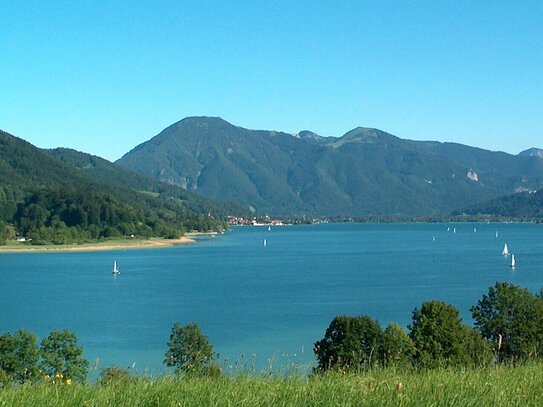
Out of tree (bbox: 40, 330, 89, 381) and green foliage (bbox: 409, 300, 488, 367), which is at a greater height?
green foliage (bbox: 409, 300, 488, 367)

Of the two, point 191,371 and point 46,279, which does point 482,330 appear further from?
point 46,279

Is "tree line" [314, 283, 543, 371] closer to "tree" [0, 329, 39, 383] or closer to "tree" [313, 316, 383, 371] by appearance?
"tree" [313, 316, 383, 371]

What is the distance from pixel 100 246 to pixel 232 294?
190ft

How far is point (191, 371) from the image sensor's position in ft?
20.2

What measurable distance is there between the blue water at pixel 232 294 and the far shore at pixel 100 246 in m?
10.2

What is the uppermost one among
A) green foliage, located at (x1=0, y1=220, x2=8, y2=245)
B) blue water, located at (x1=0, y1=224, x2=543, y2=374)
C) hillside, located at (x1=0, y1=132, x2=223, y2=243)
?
hillside, located at (x1=0, y1=132, x2=223, y2=243)

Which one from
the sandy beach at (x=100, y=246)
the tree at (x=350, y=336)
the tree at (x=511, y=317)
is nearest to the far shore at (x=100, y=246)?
the sandy beach at (x=100, y=246)

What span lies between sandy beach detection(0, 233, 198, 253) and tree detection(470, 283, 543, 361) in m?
79.0

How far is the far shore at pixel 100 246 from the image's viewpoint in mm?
96750

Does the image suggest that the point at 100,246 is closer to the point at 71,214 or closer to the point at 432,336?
the point at 71,214

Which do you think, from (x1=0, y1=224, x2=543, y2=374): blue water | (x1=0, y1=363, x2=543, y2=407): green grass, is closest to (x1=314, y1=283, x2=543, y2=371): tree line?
(x1=0, y1=224, x2=543, y2=374): blue water

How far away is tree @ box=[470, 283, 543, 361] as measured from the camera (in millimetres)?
22703

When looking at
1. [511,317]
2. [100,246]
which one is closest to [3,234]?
[100,246]

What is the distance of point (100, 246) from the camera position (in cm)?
10344
